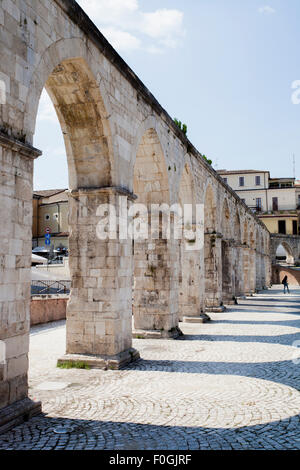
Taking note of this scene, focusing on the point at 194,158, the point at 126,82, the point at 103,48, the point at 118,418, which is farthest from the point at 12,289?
the point at 194,158

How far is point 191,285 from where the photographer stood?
1288 cm

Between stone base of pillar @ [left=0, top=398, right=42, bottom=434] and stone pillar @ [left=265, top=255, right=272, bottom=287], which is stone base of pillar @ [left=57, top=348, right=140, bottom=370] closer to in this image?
stone base of pillar @ [left=0, top=398, right=42, bottom=434]

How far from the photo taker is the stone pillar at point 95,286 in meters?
7.01

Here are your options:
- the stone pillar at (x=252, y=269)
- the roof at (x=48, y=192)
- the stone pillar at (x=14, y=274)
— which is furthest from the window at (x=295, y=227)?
the stone pillar at (x=14, y=274)

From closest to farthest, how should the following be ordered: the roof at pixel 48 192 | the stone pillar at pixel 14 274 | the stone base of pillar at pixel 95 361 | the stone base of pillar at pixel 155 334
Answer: the stone pillar at pixel 14 274, the stone base of pillar at pixel 95 361, the stone base of pillar at pixel 155 334, the roof at pixel 48 192

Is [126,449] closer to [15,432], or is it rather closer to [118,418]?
[118,418]

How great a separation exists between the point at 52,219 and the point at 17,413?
34.5 meters

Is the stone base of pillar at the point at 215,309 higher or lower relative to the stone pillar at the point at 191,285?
lower

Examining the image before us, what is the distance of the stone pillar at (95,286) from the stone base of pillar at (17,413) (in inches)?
88.9

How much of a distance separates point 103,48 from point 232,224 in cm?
1397

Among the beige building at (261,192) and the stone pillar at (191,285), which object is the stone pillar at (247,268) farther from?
the beige building at (261,192)

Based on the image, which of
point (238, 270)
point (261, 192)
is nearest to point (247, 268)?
point (238, 270)
